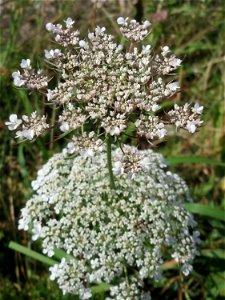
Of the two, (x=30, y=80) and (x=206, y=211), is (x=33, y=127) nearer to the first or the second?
(x=30, y=80)

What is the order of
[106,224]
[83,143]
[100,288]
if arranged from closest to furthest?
1. [83,143]
2. [106,224]
3. [100,288]

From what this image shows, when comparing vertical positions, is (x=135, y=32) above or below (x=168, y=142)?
above

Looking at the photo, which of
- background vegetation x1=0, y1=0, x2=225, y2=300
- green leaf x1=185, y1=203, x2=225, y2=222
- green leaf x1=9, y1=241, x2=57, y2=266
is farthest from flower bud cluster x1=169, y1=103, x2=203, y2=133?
green leaf x1=9, y1=241, x2=57, y2=266

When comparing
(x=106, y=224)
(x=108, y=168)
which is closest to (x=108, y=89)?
(x=108, y=168)

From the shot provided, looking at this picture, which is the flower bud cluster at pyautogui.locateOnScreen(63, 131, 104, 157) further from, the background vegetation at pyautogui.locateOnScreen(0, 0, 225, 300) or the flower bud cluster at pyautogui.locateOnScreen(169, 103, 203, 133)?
the background vegetation at pyautogui.locateOnScreen(0, 0, 225, 300)

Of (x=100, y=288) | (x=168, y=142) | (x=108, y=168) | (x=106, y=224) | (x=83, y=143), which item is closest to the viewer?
(x=83, y=143)

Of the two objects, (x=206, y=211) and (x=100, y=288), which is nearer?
(x=100, y=288)

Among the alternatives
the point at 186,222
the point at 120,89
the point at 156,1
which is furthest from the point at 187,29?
the point at 120,89

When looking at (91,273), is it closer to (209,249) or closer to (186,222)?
(186,222)
